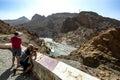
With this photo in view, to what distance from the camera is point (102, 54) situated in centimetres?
4353

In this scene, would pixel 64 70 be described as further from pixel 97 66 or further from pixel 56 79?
pixel 97 66

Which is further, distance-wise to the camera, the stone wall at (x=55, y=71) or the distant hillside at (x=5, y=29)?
the distant hillside at (x=5, y=29)

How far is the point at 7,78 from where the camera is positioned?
1138cm

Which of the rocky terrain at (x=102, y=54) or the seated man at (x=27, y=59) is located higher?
the seated man at (x=27, y=59)

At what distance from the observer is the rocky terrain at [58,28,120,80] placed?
1388 inches

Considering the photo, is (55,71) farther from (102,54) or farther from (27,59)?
(102,54)

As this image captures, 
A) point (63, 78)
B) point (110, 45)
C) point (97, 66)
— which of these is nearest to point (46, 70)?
point (63, 78)

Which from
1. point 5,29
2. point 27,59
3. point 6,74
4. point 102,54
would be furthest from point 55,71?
point 5,29

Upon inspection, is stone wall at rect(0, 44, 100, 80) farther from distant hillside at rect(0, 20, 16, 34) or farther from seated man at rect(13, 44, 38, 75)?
distant hillside at rect(0, 20, 16, 34)

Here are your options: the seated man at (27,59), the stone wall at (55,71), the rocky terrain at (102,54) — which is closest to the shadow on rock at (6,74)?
the seated man at (27,59)

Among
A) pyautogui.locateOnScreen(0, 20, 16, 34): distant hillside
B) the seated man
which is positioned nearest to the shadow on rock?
the seated man

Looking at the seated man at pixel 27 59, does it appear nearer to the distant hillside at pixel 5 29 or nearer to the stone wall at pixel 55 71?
the stone wall at pixel 55 71

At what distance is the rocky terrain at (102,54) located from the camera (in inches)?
1388

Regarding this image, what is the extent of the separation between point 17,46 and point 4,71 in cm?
146
